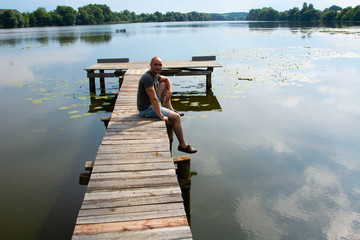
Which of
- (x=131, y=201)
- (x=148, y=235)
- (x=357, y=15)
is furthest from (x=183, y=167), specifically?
(x=357, y=15)

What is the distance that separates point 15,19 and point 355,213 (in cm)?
11996

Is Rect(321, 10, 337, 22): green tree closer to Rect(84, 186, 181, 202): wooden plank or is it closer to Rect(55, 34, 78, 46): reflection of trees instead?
Rect(55, 34, 78, 46): reflection of trees

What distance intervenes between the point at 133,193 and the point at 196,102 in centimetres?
815

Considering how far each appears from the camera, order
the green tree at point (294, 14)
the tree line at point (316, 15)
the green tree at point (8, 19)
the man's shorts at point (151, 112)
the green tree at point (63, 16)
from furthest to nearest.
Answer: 1. the green tree at point (294, 14)
2. the green tree at point (63, 16)
3. the tree line at point (316, 15)
4. the green tree at point (8, 19)
5. the man's shorts at point (151, 112)

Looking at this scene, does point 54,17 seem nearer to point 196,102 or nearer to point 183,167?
point 196,102

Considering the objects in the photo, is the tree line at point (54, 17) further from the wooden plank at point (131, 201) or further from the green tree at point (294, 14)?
the wooden plank at point (131, 201)

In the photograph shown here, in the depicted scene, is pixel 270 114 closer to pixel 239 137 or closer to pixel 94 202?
pixel 239 137

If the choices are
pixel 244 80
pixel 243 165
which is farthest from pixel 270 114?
pixel 244 80

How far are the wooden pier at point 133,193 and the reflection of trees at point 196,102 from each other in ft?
17.0

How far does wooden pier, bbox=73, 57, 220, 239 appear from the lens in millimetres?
2969

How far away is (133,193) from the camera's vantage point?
11.8 ft

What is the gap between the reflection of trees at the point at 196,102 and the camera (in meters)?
10.7

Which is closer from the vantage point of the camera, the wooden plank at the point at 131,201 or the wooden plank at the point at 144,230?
the wooden plank at the point at 144,230

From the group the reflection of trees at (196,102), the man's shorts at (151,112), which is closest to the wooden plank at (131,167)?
the man's shorts at (151,112)
